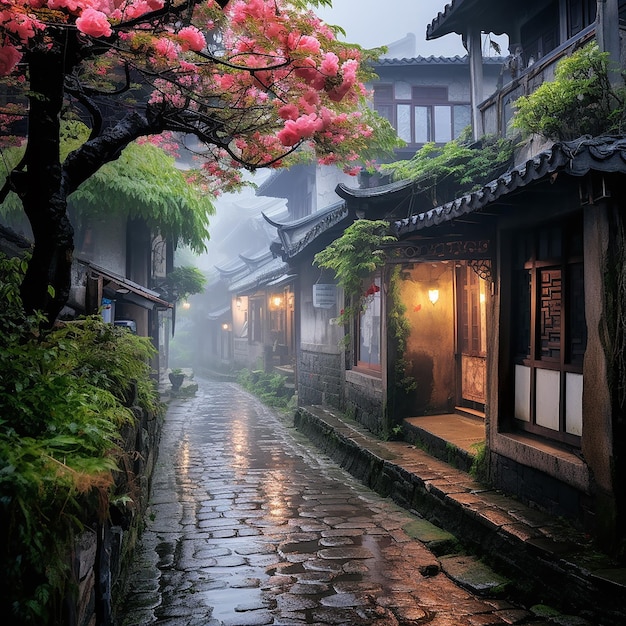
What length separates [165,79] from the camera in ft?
20.1

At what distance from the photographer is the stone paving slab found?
16.8ft

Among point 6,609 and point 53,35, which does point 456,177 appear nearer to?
point 53,35

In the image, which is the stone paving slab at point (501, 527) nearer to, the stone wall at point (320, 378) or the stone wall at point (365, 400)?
the stone wall at point (365, 400)

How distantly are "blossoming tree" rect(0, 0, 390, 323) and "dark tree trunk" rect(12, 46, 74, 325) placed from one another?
0.01 meters

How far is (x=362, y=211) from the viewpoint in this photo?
12.2m

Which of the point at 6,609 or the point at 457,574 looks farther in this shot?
the point at 457,574

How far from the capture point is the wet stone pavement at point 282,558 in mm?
5508

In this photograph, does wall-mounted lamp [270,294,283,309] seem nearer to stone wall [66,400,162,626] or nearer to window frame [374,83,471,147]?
window frame [374,83,471,147]

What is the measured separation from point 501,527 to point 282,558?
8.56 feet

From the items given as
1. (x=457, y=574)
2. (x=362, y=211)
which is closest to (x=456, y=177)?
(x=362, y=211)

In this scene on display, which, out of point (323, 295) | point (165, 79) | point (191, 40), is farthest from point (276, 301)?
point (191, 40)

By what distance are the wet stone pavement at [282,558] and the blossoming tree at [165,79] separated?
327 centimetres

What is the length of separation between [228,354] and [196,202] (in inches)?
1034

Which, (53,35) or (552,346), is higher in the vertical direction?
(53,35)
